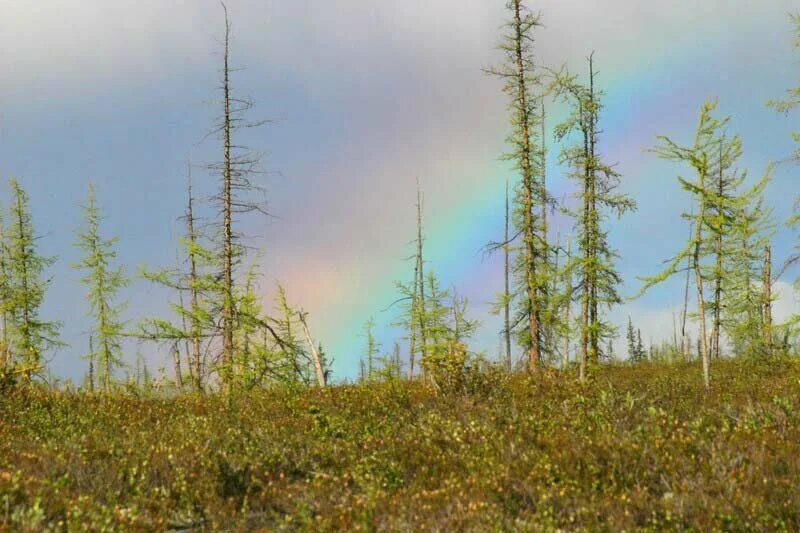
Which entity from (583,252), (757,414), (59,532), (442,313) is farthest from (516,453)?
(442,313)

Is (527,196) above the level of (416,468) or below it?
above

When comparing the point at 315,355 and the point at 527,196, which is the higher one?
the point at 527,196

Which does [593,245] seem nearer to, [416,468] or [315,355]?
[315,355]

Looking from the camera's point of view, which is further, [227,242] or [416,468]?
[227,242]

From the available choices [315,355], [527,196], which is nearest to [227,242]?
[315,355]

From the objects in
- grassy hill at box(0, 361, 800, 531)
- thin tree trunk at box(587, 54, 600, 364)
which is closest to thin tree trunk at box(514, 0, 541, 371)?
thin tree trunk at box(587, 54, 600, 364)

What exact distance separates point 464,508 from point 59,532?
12.1ft

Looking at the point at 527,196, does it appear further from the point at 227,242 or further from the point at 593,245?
the point at 227,242

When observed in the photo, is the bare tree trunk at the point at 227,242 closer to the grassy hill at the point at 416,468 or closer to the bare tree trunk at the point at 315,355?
the bare tree trunk at the point at 315,355

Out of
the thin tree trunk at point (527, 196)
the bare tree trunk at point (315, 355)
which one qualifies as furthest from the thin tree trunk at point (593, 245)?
the bare tree trunk at point (315, 355)

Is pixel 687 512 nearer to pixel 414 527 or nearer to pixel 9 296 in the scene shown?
pixel 414 527

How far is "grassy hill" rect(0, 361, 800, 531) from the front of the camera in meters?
5.70

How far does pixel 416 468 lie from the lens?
7.39 m

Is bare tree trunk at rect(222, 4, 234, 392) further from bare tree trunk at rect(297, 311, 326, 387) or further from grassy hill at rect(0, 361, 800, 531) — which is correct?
grassy hill at rect(0, 361, 800, 531)
